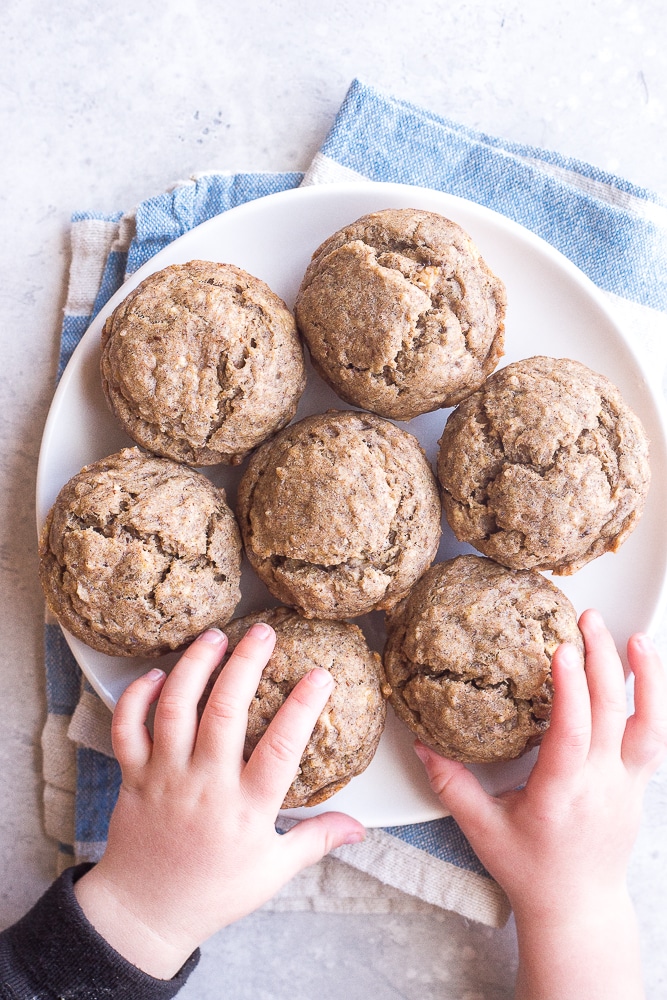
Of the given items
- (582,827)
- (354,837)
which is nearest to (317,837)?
(354,837)

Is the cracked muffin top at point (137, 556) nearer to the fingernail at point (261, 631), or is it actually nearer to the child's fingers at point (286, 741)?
the fingernail at point (261, 631)

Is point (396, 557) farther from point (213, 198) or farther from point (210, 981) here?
point (210, 981)

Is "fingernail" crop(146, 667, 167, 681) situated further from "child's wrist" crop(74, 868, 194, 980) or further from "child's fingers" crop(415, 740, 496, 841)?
"child's fingers" crop(415, 740, 496, 841)

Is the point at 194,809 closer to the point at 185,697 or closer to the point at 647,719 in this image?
the point at 185,697

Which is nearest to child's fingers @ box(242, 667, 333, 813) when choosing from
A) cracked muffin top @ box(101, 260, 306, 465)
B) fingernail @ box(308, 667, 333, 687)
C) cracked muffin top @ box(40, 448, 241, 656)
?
fingernail @ box(308, 667, 333, 687)


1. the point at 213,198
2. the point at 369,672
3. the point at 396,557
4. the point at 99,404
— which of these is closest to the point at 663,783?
the point at 369,672
